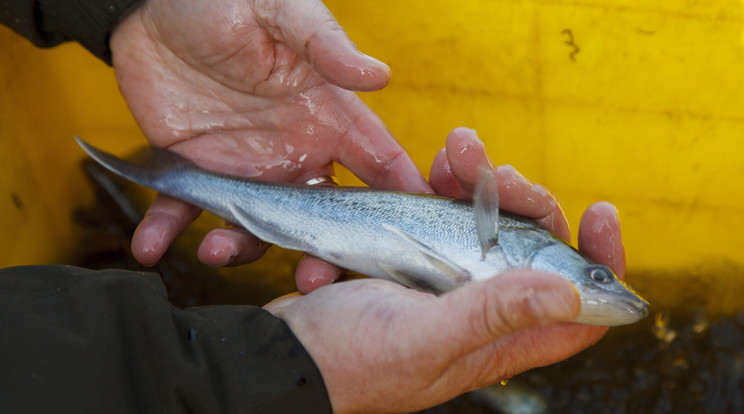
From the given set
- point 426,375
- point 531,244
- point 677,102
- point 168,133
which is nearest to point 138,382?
point 426,375

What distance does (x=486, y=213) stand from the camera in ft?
6.21

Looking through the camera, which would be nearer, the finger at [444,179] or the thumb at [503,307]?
the thumb at [503,307]

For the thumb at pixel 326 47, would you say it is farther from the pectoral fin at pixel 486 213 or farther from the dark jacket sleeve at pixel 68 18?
the dark jacket sleeve at pixel 68 18

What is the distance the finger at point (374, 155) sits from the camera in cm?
243

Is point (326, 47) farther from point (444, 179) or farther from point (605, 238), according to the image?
point (605, 238)

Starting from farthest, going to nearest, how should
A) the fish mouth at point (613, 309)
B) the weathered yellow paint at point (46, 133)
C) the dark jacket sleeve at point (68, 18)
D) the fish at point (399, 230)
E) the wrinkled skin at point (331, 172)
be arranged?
the weathered yellow paint at point (46, 133) < the dark jacket sleeve at point (68, 18) < the fish at point (399, 230) < the fish mouth at point (613, 309) < the wrinkled skin at point (331, 172)

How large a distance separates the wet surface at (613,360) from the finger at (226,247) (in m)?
1.01

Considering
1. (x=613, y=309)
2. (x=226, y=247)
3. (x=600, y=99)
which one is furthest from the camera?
(x=600, y=99)

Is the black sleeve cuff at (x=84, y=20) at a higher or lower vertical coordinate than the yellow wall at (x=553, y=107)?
higher

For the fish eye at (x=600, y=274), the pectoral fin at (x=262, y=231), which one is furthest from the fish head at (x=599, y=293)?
the pectoral fin at (x=262, y=231)

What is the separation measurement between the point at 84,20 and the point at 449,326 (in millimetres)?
2315

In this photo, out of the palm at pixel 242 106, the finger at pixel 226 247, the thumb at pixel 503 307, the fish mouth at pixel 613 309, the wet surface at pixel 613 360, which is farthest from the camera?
the wet surface at pixel 613 360

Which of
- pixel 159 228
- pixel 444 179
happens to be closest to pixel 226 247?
pixel 159 228

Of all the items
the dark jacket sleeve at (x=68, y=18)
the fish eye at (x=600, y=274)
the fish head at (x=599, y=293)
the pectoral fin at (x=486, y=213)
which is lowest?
the fish head at (x=599, y=293)
